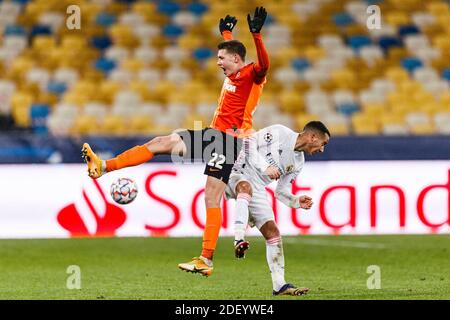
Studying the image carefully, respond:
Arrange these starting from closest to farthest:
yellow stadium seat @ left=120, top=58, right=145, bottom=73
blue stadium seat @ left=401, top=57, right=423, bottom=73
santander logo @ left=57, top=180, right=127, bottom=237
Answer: santander logo @ left=57, top=180, right=127, bottom=237 → yellow stadium seat @ left=120, top=58, right=145, bottom=73 → blue stadium seat @ left=401, top=57, right=423, bottom=73

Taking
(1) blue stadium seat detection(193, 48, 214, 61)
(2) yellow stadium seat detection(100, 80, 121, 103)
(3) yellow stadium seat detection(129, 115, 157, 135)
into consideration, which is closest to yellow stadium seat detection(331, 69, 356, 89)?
(1) blue stadium seat detection(193, 48, 214, 61)

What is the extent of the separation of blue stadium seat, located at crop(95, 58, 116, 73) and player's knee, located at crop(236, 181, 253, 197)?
783 cm

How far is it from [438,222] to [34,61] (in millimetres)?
6264

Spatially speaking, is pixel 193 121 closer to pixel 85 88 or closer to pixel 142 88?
pixel 142 88

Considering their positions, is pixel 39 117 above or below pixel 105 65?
below

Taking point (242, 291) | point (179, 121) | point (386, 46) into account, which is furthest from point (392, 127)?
point (242, 291)

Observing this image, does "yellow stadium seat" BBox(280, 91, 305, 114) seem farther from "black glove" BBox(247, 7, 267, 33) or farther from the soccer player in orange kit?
"black glove" BBox(247, 7, 267, 33)

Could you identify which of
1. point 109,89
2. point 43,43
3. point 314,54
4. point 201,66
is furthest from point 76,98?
point 314,54

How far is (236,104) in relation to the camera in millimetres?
8367

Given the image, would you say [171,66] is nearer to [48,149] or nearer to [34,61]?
[34,61]

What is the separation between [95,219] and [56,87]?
126 inches

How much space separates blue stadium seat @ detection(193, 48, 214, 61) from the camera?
15.6m

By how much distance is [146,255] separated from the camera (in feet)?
36.9

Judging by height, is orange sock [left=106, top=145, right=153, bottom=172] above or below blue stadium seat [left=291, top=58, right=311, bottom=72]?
below
